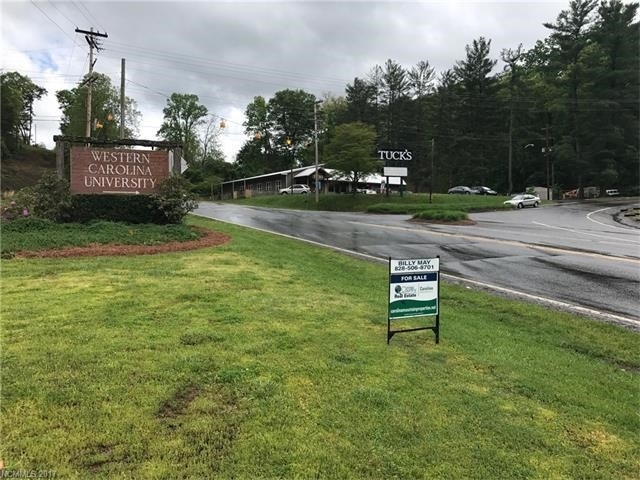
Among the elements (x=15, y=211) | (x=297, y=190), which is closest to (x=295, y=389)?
(x=15, y=211)

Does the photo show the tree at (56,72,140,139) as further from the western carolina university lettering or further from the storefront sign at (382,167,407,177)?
the western carolina university lettering

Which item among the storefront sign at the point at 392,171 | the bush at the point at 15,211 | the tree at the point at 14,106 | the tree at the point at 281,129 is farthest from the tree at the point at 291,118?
the bush at the point at 15,211

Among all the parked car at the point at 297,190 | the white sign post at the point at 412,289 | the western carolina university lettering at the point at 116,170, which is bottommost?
the white sign post at the point at 412,289

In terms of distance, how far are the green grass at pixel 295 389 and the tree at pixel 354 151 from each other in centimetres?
4018

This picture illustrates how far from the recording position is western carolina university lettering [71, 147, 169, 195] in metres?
13.9

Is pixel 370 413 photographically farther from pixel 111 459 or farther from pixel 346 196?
pixel 346 196

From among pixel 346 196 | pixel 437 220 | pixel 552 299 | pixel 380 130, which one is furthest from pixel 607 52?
pixel 552 299

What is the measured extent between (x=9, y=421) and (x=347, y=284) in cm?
615

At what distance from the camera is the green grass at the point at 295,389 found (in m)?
2.92

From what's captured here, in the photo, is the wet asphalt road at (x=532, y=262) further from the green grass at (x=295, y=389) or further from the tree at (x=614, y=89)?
the tree at (x=614, y=89)

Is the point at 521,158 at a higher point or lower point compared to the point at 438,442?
higher

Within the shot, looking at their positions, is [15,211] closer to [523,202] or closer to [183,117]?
[523,202]

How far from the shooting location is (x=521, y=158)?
7231cm

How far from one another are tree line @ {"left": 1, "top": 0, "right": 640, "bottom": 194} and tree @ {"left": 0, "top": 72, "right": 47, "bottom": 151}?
0.43 m
